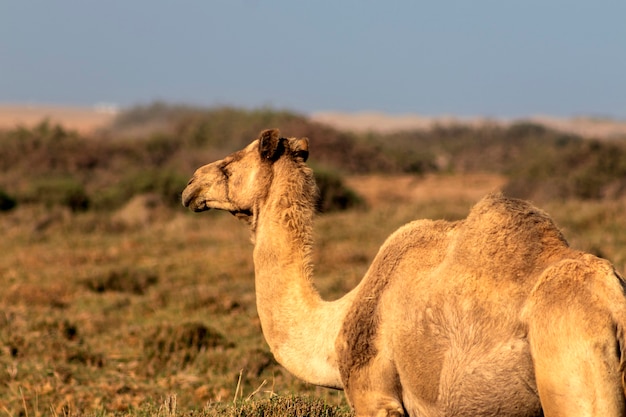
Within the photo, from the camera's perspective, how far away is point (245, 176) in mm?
6113

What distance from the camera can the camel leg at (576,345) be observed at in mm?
4035

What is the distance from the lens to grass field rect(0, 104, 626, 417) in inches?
328

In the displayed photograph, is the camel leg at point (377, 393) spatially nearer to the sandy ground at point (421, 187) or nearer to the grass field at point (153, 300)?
the grass field at point (153, 300)

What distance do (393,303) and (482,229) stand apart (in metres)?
0.59

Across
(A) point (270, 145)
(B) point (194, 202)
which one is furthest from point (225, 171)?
(A) point (270, 145)

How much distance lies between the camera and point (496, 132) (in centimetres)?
7112

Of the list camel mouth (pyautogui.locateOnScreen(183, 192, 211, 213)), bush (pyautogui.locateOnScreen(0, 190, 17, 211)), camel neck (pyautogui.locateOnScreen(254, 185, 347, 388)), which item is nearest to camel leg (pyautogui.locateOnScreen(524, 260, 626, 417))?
camel neck (pyautogui.locateOnScreen(254, 185, 347, 388))

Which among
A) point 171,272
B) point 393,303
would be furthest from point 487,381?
point 171,272

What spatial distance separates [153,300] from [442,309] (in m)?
8.92

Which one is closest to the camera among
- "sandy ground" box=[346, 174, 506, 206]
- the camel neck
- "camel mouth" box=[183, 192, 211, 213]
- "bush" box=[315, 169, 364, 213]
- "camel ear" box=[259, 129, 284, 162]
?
the camel neck

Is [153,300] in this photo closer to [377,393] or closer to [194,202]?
[194,202]

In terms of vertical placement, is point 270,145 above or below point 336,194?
above

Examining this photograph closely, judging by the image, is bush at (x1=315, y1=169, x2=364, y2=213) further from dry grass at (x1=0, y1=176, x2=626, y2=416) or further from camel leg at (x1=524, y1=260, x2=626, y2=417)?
camel leg at (x1=524, y1=260, x2=626, y2=417)

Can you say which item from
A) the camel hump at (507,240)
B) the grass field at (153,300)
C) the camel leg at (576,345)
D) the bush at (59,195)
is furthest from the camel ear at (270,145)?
the bush at (59,195)
